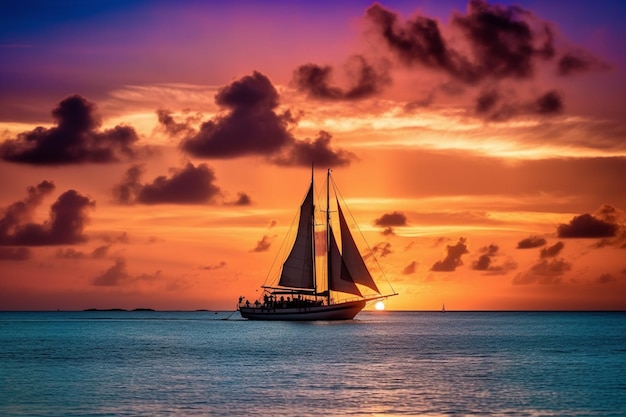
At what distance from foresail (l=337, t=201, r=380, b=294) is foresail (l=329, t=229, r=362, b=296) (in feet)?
3.80

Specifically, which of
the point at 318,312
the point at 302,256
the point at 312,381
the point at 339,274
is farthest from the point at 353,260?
the point at 312,381

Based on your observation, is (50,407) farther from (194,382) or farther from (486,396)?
(486,396)

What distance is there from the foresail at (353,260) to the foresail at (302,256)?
283 inches

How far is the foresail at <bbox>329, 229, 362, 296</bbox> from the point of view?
566 feet

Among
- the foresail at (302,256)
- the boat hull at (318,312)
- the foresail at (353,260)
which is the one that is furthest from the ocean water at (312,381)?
the boat hull at (318,312)

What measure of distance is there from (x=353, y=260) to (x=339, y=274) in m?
4.89

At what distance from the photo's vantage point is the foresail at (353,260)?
557 feet

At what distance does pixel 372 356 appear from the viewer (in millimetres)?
103938

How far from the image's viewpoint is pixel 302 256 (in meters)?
177

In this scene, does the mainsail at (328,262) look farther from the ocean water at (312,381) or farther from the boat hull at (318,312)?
the ocean water at (312,381)

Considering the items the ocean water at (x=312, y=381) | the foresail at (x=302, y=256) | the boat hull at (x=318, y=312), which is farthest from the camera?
the boat hull at (x=318, y=312)

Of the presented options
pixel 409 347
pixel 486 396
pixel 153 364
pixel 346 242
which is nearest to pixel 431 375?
pixel 486 396

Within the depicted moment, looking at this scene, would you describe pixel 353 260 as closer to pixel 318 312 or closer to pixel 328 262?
pixel 328 262

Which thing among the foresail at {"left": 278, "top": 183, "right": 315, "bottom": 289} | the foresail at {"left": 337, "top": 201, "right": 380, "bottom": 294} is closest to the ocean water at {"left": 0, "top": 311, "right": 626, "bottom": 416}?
the foresail at {"left": 337, "top": 201, "right": 380, "bottom": 294}
